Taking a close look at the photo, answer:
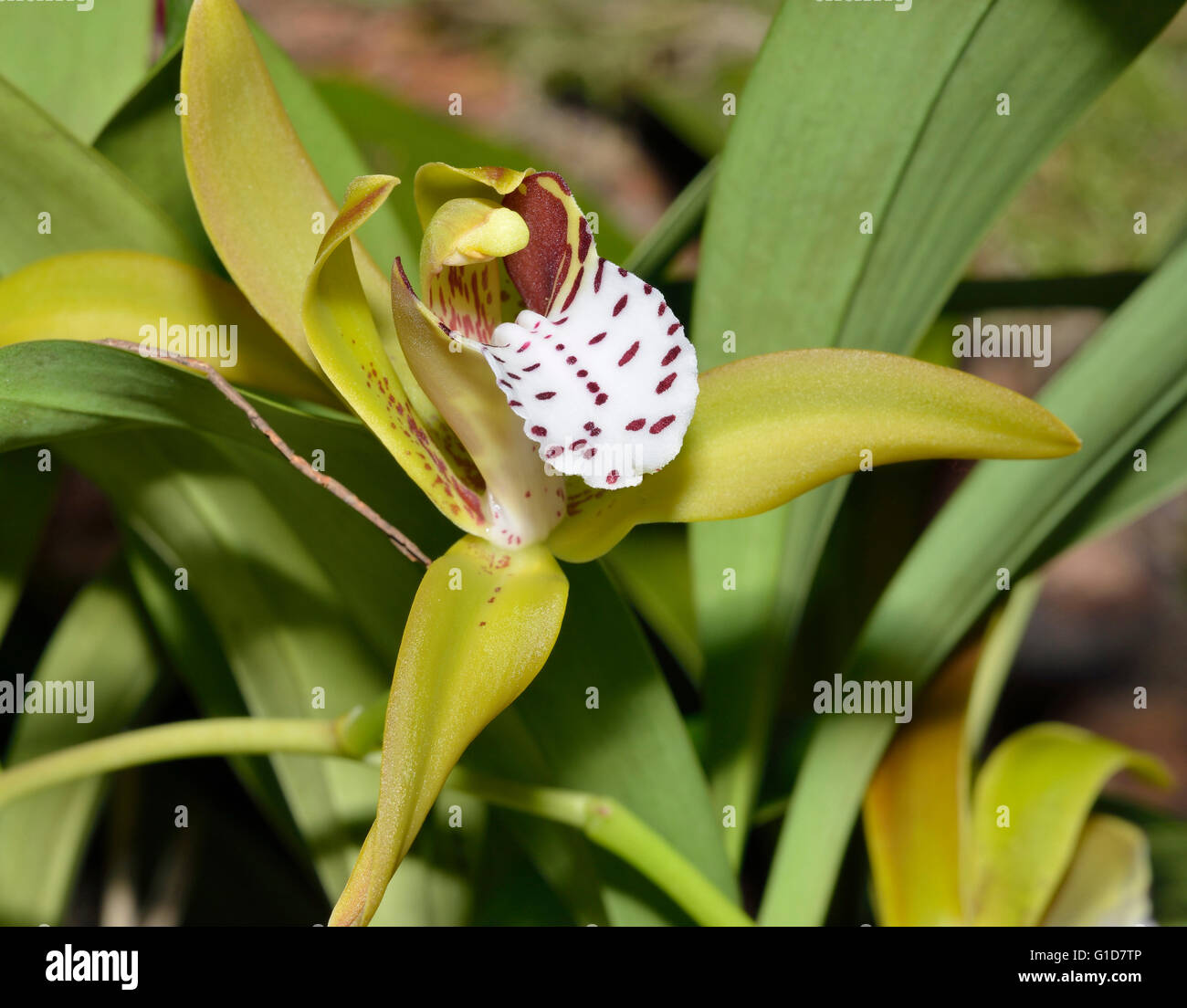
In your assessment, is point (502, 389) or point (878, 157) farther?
point (878, 157)

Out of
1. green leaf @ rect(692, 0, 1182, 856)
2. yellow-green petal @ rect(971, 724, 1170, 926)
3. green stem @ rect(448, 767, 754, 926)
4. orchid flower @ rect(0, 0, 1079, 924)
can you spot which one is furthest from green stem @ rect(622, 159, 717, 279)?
yellow-green petal @ rect(971, 724, 1170, 926)

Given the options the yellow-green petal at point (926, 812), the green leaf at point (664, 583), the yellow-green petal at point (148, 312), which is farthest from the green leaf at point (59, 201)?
the yellow-green petal at point (926, 812)

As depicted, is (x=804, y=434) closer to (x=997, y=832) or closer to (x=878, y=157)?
(x=878, y=157)

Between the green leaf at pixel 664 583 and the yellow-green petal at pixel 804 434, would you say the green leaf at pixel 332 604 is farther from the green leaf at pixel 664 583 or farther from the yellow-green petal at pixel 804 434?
the green leaf at pixel 664 583

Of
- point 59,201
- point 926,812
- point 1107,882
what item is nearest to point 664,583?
point 926,812
